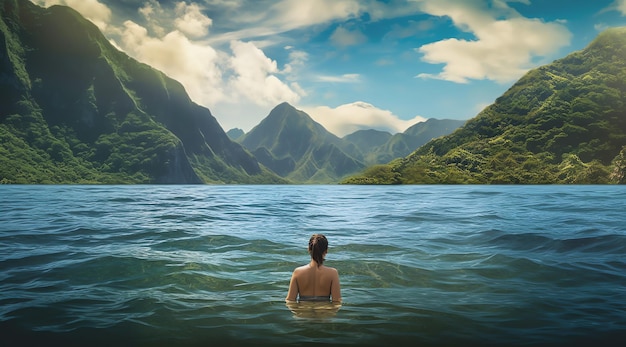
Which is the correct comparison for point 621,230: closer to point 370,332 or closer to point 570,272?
point 570,272

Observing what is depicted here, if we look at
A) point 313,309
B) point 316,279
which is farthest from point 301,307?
point 316,279

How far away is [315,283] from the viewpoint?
372 inches

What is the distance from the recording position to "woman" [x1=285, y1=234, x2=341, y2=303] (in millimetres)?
9320

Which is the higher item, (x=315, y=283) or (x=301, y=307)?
(x=315, y=283)

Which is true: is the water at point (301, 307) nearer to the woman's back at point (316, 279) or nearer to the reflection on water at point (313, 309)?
the reflection on water at point (313, 309)

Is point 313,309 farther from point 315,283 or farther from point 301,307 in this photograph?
point 315,283

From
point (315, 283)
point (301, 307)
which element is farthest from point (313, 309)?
point (315, 283)

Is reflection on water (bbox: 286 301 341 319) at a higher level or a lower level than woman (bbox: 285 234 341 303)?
lower

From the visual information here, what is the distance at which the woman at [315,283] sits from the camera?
9320 mm

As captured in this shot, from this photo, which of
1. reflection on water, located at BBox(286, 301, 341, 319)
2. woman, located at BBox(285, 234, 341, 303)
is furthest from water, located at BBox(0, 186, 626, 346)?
woman, located at BBox(285, 234, 341, 303)

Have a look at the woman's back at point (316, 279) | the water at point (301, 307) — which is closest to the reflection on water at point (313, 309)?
the water at point (301, 307)

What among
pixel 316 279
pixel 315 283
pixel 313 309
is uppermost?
pixel 316 279

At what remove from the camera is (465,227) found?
88.5 ft

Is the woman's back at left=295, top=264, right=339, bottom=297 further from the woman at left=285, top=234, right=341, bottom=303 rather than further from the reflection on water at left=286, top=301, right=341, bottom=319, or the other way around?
the reflection on water at left=286, top=301, right=341, bottom=319
